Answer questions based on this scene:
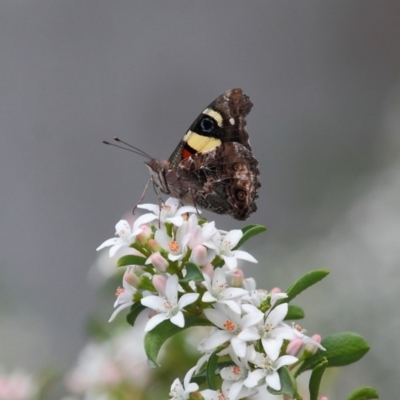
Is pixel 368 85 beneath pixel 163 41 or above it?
beneath

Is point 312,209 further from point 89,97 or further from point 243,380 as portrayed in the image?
point 243,380

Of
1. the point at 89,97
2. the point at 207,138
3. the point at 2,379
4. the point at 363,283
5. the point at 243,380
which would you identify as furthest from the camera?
the point at 89,97

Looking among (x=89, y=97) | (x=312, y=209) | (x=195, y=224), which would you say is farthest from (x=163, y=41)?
(x=195, y=224)

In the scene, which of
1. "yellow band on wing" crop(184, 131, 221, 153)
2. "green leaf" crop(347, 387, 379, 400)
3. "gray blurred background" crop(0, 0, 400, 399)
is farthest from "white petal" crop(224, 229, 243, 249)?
"gray blurred background" crop(0, 0, 400, 399)

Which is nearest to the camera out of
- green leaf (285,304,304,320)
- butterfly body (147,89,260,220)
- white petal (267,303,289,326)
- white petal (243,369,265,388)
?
white petal (243,369,265,388)

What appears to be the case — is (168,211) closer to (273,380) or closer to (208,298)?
(208,298)

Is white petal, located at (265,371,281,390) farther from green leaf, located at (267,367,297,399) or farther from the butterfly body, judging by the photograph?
the butterfly body
